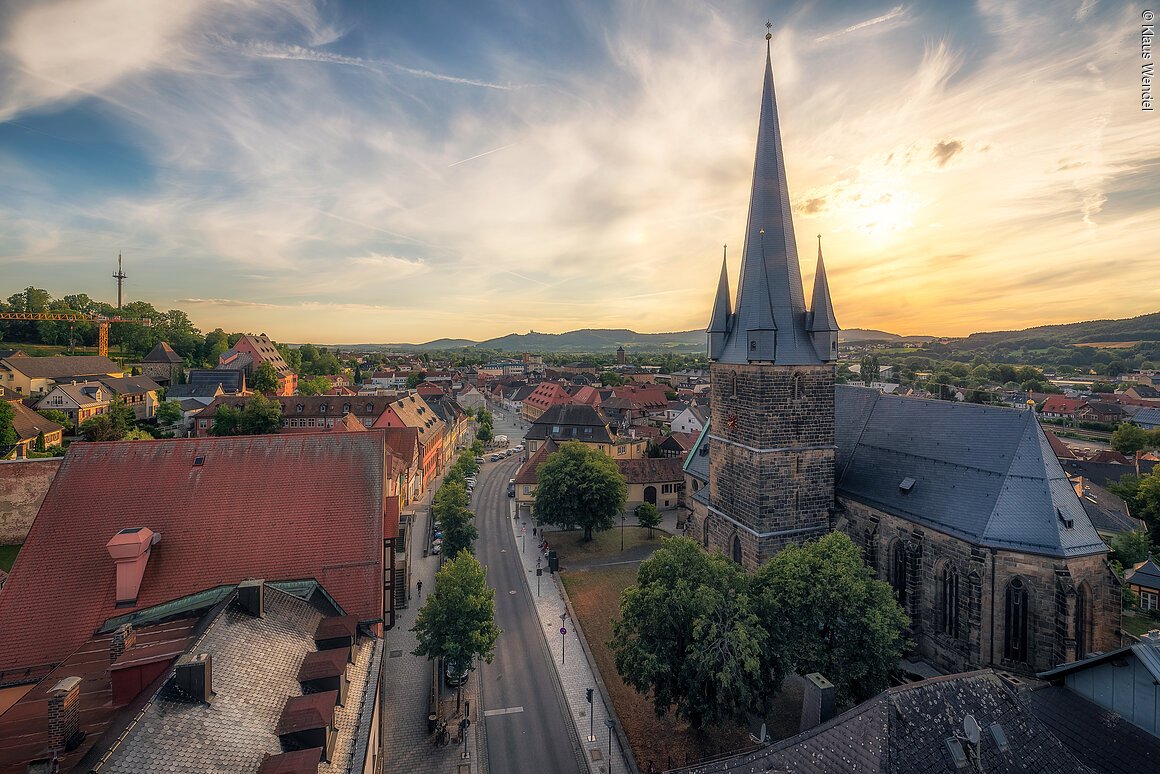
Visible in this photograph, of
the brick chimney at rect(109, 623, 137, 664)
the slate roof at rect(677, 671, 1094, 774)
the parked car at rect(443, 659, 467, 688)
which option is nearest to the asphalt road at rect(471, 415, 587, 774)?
the parked car at rect(443, 659, 467, 688)

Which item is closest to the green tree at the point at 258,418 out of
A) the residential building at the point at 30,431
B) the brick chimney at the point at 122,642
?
the residential building at the point at 30,431

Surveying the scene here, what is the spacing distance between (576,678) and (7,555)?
34.9 metres

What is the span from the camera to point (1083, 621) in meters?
20.5

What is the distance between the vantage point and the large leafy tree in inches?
1620

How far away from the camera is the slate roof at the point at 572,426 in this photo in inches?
2564

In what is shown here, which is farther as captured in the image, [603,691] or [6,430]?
[6,430]

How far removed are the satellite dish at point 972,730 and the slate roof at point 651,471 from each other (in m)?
41.1

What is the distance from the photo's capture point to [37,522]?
18.2m

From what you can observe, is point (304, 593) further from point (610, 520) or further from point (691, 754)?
point (610, 520)

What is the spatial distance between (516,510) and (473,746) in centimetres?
3023

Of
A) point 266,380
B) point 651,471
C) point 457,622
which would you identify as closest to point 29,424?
point 266,380

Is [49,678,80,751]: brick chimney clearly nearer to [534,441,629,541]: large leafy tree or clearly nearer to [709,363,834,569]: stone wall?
[709,363,834,569]: stone wall

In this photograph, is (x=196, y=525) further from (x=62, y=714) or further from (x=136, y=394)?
(x=136, y=394)

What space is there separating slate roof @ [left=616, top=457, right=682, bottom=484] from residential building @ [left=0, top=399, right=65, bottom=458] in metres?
54.4
